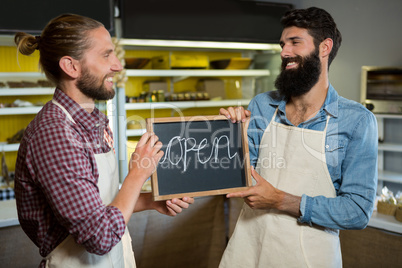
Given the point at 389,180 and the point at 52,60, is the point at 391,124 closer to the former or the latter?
the point at 389,180

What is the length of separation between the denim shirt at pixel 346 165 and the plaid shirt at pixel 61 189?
0.76 meters

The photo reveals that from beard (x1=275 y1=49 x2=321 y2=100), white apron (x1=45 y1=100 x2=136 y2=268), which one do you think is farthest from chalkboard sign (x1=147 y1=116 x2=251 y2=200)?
beard (x1=275 y1=49 x2=321 y2=100)

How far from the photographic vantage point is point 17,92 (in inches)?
134

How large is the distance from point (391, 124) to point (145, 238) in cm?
323

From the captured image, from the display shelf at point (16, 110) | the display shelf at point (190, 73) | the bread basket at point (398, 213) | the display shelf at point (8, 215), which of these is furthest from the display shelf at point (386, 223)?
the display shelf at point (16, 110)

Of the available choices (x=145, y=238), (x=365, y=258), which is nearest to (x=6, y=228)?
(x=145, y=238)

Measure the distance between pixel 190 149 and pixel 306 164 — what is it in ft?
1.54

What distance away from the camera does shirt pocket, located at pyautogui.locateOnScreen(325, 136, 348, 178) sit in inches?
59.9

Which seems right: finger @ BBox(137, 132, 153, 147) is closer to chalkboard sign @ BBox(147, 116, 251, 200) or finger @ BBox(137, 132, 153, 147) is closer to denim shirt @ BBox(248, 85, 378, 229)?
chalkboard sign @ BBox(147, 116, 251, 200)

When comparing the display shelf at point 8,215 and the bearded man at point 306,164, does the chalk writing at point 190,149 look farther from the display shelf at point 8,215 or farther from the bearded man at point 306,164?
the display shelf at point 8,215

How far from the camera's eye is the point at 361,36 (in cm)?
476

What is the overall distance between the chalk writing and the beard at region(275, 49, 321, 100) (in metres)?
0.34

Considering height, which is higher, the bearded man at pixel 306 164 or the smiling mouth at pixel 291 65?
the smiling mouth at pixel 291 65

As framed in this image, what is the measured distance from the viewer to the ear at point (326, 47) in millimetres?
1654
